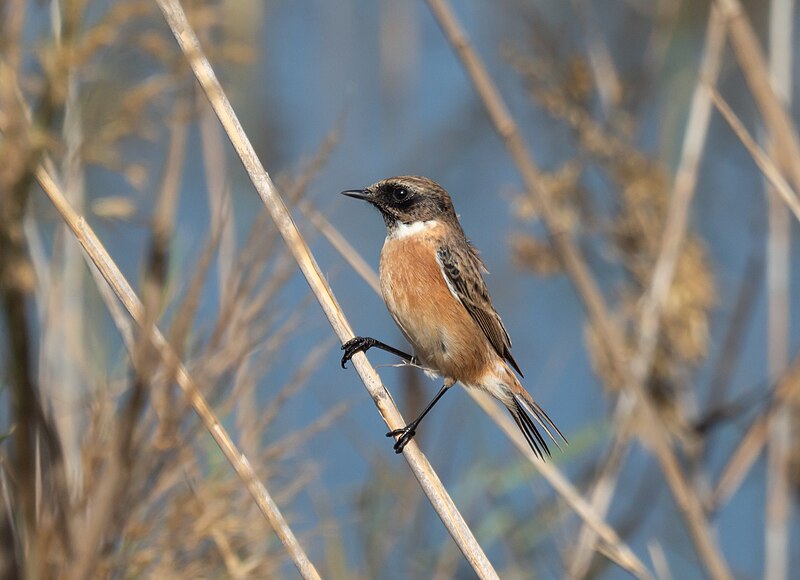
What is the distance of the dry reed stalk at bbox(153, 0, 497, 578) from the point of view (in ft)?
7.14

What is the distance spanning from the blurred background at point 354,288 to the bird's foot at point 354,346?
0.06 metres

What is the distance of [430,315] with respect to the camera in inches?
127

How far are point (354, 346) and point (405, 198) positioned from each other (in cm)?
101

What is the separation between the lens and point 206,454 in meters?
2.63

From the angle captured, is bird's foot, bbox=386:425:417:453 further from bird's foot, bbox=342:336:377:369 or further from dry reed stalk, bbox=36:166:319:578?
dry reed stalk, bbox=36:166:319:578

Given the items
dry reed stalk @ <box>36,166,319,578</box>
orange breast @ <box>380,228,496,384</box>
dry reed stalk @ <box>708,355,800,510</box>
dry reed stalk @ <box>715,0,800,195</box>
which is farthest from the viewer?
dry reed stalk @ <box>708,355,800,510</box>

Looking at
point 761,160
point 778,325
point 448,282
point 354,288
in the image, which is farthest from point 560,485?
point 354,288

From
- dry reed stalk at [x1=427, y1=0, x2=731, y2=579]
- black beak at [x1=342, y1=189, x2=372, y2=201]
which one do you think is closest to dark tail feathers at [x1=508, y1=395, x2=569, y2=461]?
dry reed stalk at [x1=427, y1=0, x2=731, y2=579]

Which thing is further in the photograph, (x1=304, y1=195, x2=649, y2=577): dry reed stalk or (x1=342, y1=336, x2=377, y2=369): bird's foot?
(x1=304, y1=195, x2=649, y2=577): dry reed stalk

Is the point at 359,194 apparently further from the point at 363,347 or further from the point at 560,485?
the point at 560,485

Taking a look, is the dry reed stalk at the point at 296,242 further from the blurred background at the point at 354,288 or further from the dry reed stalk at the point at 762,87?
the dry reed stalk at the point at 762,87

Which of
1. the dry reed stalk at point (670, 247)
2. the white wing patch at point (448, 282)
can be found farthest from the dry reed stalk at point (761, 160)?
the white wing patch at point (448, 282)

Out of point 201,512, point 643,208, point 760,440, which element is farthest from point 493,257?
point 201,512

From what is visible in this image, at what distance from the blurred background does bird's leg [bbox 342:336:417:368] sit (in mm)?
60
